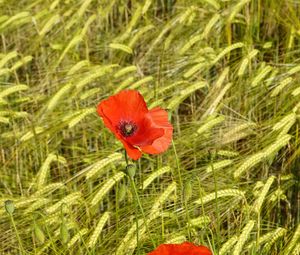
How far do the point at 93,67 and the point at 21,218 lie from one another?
2.10ft

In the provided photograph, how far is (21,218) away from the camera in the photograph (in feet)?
5.96

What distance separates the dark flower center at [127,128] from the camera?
135cm

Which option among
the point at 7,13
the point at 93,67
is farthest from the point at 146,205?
the point at 7,13

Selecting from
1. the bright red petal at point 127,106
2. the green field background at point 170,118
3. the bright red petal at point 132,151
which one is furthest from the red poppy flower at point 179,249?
the green field background at point 170,118

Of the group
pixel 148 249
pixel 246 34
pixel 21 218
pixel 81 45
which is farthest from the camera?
pixel 81 45

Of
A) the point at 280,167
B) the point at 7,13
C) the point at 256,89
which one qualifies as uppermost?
the point at 7,13

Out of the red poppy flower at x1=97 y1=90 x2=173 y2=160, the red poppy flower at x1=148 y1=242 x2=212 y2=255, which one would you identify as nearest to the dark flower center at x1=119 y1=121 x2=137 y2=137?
the red poppy flower at x1=97 y1=90 x2=173 y2=160

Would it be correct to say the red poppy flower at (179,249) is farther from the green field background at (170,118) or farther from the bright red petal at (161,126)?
the green field background at (170,118)

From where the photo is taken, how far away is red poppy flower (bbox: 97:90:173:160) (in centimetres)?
133

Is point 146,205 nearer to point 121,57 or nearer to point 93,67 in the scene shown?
point 93,67

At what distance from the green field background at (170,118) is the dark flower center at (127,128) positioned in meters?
0.27

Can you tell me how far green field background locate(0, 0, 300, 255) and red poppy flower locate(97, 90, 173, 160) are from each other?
0.26 m

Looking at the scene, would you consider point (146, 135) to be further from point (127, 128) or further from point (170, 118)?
point (170, 118)

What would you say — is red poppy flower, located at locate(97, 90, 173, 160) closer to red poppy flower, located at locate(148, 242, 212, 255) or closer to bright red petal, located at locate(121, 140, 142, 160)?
bright red petal, located at locate(121, 140, 142, 160)
